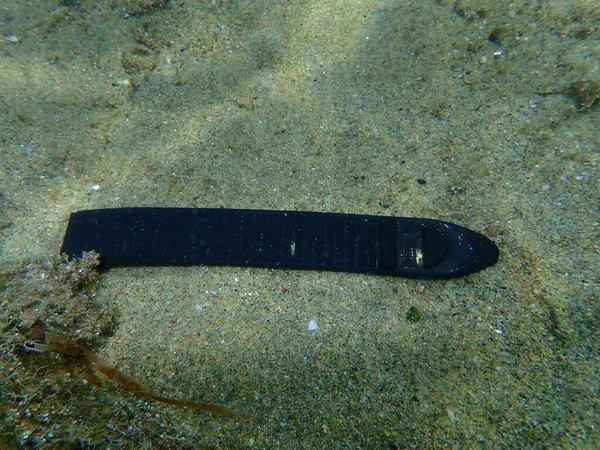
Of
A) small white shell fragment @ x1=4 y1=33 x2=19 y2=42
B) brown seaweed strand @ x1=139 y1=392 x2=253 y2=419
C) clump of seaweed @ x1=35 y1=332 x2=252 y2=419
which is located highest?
small white shell fragment @ x1=4 y1=33 x2=19 y2=42

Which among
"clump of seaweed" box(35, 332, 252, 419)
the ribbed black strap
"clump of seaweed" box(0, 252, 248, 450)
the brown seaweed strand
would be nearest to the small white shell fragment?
the ribbed black strap

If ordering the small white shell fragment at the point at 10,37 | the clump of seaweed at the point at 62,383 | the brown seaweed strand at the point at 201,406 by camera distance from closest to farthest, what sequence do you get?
the clump of seaweed at the point at 62,383 → the brown seaweed strand at the point at 201,406 → the small white shell fragment at the point at 10,37

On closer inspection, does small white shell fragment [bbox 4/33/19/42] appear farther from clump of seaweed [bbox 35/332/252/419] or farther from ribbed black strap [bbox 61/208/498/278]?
clump of seaweed [bbox 35/332/252/419]

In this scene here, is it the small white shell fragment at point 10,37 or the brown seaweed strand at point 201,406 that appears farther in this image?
the small white shell fragment at point 10,37

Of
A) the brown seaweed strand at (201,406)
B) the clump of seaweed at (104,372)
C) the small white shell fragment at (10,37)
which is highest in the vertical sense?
the small white shell fragment at (10,37)

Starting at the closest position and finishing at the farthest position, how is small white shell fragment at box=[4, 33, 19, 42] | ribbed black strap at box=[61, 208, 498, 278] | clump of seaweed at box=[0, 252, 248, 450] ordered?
1. clump of seaweed at box=[0, 252, 248, 450]
2. ribbed black strap at box=[61, 208, 498, 278]
3. small white shell fragment at box=[4, 33, 19, 42]

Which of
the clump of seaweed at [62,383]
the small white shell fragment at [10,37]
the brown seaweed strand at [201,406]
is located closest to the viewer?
the clump of seaweed at [62,383]

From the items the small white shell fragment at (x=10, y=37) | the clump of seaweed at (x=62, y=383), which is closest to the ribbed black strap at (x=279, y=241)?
the clump of seaweed at (x=62, y=383)

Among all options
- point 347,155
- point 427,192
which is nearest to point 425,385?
point 427,192

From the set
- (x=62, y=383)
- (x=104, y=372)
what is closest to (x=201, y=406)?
(x=104, y=372)

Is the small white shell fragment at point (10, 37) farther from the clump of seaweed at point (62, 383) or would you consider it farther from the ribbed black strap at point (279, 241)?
the clump of seaweed at point (62, 383)
